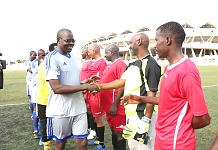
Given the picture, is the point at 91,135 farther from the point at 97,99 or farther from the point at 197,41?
the point at 197,41

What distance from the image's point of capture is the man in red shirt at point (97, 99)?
5.23 m

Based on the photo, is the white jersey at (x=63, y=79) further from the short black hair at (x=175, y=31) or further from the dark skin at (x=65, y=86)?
the short black hair at (x=175, y=31)

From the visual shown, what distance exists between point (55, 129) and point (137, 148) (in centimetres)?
118

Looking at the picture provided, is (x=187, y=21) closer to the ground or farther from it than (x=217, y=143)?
farther from it

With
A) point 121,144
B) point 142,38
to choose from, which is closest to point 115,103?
point 121,144

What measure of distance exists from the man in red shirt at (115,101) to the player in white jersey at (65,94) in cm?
79

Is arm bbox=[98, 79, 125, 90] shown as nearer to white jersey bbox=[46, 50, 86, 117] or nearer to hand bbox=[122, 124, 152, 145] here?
white jersey bbox=[46, 50, 86, 117]

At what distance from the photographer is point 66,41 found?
3.57m

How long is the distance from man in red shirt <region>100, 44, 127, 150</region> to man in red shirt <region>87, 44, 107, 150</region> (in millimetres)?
212

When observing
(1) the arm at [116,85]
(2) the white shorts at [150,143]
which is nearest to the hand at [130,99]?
(2) the white shorts at [150,143]

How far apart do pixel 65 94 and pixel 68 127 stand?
1.58ft

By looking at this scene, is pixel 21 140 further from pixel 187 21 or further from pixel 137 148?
pixel 187 21

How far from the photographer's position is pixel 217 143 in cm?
165

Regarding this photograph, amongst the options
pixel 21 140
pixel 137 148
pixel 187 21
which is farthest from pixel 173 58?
pixel 187 21
